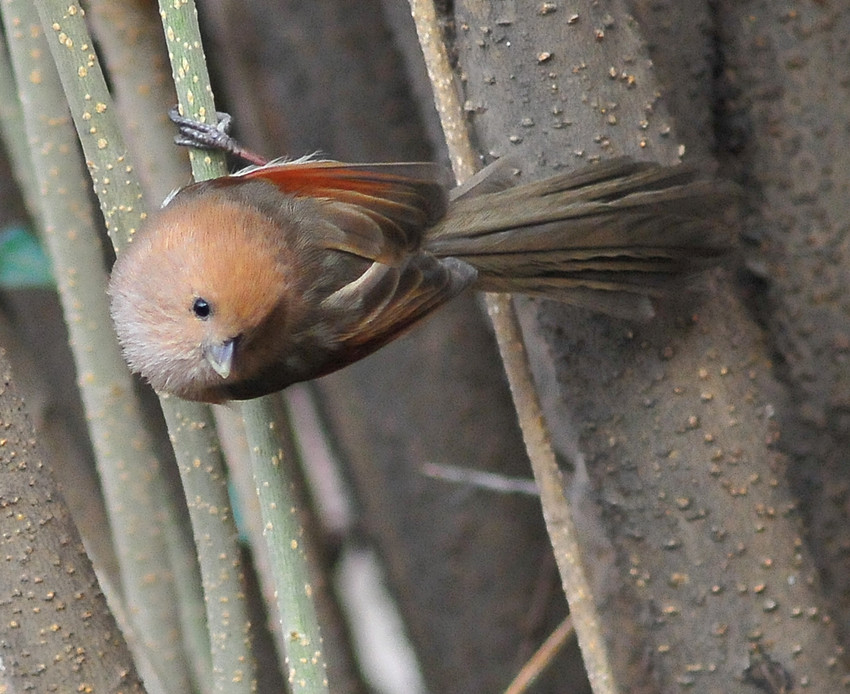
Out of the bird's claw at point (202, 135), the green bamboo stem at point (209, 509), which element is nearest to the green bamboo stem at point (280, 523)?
the bird's claw at point (202, 135)

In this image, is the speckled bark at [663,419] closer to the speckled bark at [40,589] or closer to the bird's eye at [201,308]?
the bird's eye at [201,308]

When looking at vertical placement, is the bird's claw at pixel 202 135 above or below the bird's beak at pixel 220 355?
above

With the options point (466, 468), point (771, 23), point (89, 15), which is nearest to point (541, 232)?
point (771, 23)

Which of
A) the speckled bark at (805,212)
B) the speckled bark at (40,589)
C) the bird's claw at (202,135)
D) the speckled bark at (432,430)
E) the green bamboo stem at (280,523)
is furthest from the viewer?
the speckled bark at (432,430)

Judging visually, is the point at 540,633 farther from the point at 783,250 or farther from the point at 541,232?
the point at 541,232

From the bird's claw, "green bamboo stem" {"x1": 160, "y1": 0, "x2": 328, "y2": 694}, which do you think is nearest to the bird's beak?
"green bamboo stem" {"x1": 160, "y1": 0, "x2": 328, "y2": 694}

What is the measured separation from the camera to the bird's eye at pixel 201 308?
2.01 metres

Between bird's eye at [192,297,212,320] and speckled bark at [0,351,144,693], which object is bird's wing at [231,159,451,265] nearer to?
bird's eye at [192,297,212,320]

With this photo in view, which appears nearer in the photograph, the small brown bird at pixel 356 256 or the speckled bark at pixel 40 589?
the speckled bark at pixel 40 589

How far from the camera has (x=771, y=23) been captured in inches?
96.4

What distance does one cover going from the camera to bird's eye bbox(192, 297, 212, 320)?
79.3 inches

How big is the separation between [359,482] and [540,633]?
0.87m

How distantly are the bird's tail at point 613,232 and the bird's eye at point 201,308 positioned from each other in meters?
0.58

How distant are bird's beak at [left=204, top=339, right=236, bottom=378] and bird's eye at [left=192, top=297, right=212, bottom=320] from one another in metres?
0.06
